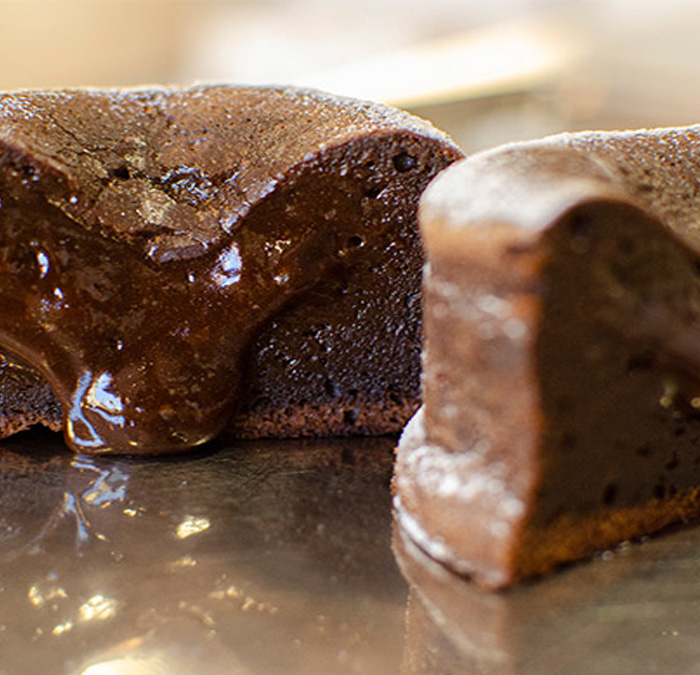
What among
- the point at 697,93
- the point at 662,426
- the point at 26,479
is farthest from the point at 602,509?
the point at 697,93

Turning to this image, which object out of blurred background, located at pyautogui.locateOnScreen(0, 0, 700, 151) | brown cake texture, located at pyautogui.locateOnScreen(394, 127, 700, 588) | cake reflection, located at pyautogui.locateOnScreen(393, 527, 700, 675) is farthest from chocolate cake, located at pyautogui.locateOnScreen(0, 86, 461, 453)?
blurred background, located at pyautogui.locateOnScreen(0, 0, 700, 151)

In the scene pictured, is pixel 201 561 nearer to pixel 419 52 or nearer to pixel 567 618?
pixel 567 618

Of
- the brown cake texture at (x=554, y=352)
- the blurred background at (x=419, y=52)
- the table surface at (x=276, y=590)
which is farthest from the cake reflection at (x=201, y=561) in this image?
the blurred background at (x=419, y=52)

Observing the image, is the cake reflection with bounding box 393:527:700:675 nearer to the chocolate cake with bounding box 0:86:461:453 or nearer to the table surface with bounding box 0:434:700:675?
the table surface with bounding box 0:434:700:675

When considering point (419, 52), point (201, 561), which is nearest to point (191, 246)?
point (201, 561)

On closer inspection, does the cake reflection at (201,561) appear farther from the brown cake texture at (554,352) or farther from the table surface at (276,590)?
the brown cake texture at (554,352)

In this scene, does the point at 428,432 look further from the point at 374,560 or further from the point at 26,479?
the point at 26,479
